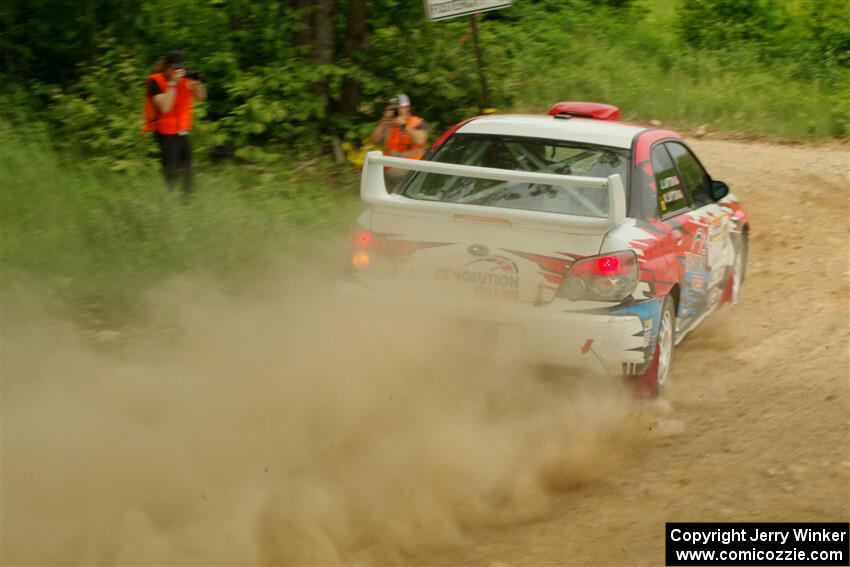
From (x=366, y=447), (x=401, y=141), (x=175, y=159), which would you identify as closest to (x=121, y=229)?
(x=175, y=159)

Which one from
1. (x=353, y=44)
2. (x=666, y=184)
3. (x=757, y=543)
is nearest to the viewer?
(x=757, y=543)

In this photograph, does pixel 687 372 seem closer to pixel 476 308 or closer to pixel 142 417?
pixel 476 308

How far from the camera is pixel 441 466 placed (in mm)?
4949

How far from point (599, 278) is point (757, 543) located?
1698 mm

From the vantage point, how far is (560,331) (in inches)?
214

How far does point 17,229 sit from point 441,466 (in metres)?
4.50

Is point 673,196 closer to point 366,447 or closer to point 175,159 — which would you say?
point 366,447

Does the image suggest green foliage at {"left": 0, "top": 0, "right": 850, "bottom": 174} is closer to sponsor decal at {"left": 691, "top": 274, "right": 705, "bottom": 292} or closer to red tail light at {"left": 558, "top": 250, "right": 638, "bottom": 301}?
sponsor decal at {"left": 691, "top": 274, "right": 705, "bottom": 292}

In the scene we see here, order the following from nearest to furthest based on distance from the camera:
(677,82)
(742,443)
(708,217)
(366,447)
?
(366,447), (742,443), (708,217), (677,82)

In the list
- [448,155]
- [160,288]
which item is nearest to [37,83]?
[160,288]

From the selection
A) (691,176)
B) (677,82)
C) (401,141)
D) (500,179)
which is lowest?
(677,82)

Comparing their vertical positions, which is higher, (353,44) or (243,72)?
(353,44)

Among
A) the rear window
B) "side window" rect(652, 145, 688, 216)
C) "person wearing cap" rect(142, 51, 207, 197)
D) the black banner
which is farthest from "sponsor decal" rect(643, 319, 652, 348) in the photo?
"person wearing cap" rect(142, 51, 207, 197)

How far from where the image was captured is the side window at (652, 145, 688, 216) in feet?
20.6
